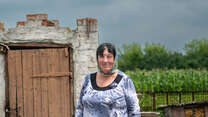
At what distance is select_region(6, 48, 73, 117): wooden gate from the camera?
5.23 meters

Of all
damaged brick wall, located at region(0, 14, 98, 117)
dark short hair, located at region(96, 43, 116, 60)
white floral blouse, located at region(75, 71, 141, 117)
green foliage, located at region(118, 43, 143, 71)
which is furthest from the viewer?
green foliage, located at region(118, 43, 143, 71)

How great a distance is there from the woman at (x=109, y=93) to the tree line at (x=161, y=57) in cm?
3884

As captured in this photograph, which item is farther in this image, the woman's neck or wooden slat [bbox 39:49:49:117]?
wooden slat [bbox 39:49:49:117]

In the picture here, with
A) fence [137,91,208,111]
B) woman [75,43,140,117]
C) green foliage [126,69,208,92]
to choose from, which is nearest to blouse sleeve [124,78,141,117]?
woman [75,43,140,117]

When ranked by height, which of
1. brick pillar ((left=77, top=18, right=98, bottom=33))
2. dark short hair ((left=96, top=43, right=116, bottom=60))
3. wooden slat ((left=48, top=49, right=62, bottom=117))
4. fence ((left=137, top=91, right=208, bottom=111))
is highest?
brick pillar ((left=77, top=18, right=98, bottom=33))

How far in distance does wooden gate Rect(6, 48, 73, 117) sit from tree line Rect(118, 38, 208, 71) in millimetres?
36797

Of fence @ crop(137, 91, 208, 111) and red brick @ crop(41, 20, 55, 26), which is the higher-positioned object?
red brick @ crop(41, 20, 55, 26)

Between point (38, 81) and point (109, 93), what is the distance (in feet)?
9.27

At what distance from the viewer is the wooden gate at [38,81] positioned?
5.23 meters

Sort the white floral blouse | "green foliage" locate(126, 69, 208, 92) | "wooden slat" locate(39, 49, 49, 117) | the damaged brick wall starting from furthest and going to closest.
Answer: "green foliage" locate(126, 69, 208, 92), the damaged brick wall, "wooden slat" locate(39, 49, 49, 117), the white floral blouse

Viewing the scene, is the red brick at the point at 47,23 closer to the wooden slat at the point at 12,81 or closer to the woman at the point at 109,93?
the wooden slat at the point at 12,81

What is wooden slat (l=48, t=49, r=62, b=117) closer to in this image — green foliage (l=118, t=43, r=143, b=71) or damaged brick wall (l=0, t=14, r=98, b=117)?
damaged brick wall (l=0, t=14, r=98, b=117)

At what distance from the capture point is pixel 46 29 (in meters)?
5.48

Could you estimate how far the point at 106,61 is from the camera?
9.23ft
